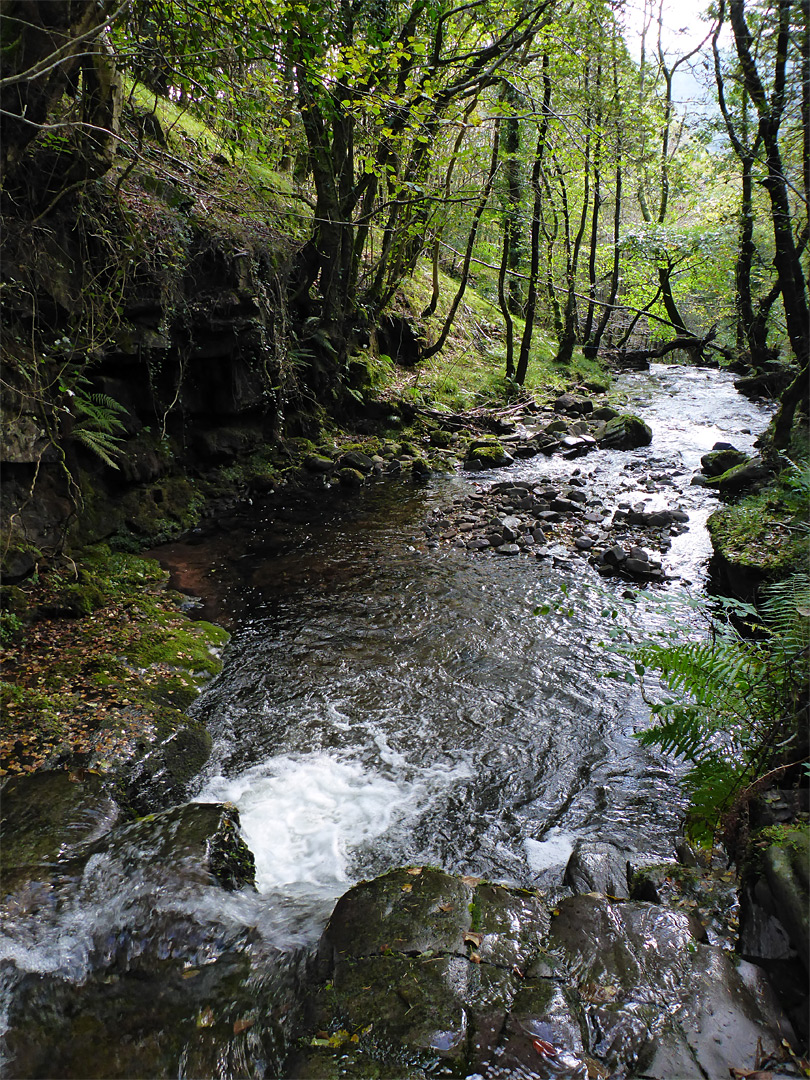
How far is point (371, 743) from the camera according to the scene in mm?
5219

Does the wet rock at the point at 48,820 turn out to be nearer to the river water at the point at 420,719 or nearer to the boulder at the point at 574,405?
the river water at the point at 420,719

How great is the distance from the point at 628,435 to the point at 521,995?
44.9ft

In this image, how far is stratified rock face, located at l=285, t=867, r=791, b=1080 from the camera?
237cm

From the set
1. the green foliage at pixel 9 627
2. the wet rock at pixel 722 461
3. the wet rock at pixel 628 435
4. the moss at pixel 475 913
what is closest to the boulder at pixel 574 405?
the wet rock at pixel 628 435

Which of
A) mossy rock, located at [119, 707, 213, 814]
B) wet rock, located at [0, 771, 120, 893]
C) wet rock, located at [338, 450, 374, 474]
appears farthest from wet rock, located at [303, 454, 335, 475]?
wet rock, located at [0, 771, 120, 893]

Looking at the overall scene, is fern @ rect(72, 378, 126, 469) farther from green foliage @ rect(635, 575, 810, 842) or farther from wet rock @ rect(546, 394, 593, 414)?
wet rock @ rect(546, 394, 593, 414)

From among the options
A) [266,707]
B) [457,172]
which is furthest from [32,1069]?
[457,172]

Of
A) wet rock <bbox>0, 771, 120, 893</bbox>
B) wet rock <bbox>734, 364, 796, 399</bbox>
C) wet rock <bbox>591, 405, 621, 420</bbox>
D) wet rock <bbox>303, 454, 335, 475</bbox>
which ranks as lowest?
wet rock <bbox>0, 771, 120, 893</bbox>

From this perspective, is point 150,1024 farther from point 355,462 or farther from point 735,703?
point 355,462

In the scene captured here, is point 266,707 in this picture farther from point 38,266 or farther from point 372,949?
point 38,266

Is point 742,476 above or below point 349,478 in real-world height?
above

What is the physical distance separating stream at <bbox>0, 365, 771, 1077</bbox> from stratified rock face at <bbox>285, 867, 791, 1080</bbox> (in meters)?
0.42

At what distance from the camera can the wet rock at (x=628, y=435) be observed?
47.7ft

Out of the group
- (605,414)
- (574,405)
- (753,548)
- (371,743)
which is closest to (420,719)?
(371,743)
